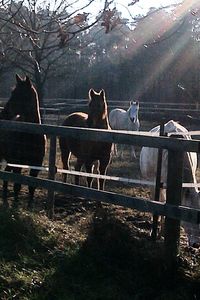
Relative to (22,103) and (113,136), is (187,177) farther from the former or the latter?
(22,103)

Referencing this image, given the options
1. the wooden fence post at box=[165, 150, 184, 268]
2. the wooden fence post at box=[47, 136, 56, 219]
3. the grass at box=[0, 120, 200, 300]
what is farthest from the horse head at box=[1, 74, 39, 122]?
the wooden fence post at box=[165, 150, 184, 268]

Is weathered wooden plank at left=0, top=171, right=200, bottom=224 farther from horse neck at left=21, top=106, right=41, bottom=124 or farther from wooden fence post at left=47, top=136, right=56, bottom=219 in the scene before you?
horse neck at left=21, top=106, right=41, bottom=124

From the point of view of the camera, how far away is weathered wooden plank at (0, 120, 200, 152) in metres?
5.27

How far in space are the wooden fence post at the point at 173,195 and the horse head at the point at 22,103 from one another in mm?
4349

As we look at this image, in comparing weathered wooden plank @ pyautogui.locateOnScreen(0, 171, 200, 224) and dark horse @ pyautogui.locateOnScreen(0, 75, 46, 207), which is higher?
dark horse @ pyautogui.locateOnScreen(0, 75, 46, 207)

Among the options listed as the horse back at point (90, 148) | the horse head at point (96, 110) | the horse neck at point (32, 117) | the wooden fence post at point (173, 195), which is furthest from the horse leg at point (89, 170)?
the wooden fence post at point (173, 195)

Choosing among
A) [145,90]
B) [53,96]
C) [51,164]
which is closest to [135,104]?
[51,164]

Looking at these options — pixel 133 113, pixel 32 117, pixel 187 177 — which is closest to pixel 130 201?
pixel 187 177

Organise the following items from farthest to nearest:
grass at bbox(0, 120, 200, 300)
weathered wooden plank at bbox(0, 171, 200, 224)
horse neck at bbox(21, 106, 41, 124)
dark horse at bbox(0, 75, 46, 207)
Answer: horse neck at bbox(21, 106, 41, 124) → dark horse at bbox(0, 75, 46, 207) → weathered wooden plank at bbox(0, 171, 200, 224) → grass at bbox(0, 120, 200, 300)

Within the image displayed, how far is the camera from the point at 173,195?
5.43 m

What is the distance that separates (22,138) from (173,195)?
422cm

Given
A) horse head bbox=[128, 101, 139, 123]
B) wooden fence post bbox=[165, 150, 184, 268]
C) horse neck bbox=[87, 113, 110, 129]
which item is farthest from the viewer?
horse head bbox=[128, 101, 139, 123]

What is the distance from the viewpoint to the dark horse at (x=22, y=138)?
8992 millimetres

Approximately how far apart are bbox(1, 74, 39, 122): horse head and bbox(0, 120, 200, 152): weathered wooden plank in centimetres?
222
